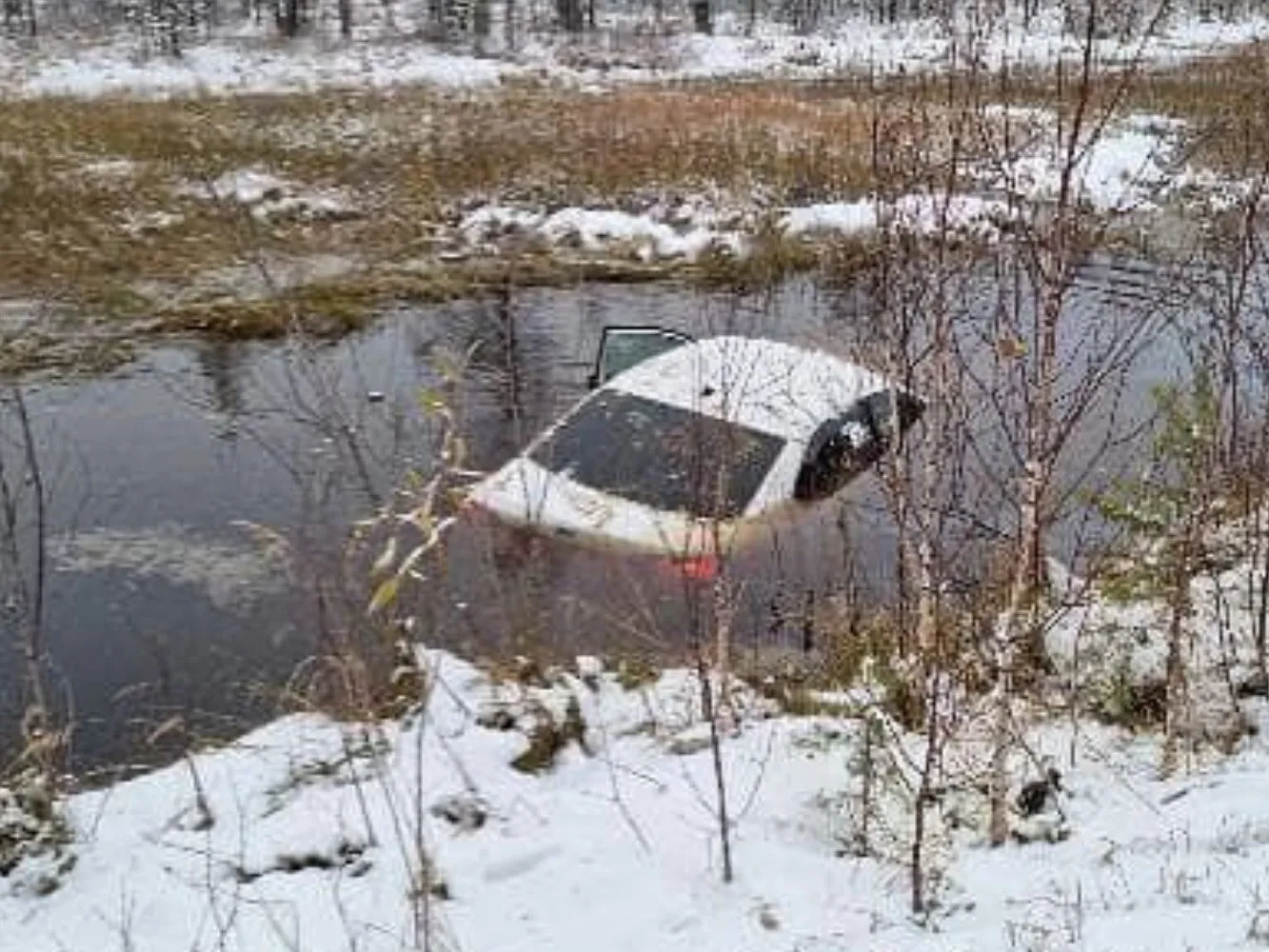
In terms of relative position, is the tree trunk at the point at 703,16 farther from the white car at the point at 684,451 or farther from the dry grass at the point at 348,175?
Answer: the white car at the point at 684,451

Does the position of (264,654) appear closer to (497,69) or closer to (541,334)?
(541,334)

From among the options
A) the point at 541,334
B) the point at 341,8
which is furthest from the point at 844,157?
the point at 341,8

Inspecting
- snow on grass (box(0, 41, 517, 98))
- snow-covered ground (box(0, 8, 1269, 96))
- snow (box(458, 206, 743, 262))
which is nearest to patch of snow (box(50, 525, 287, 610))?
snow (box(458, 206, 743, 262))

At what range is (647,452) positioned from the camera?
8594 millimetres

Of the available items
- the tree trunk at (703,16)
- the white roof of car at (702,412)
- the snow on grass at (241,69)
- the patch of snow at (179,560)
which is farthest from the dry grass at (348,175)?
the tree trunk at (703,16)

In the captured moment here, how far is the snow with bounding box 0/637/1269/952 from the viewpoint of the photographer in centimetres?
477

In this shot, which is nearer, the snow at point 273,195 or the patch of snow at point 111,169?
the snow at point 273,195

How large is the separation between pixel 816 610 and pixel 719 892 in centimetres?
300

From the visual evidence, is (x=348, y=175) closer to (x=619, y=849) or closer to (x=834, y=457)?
(x=834, y=457)

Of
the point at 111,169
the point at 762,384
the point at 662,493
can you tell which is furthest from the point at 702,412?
the point at 111,169

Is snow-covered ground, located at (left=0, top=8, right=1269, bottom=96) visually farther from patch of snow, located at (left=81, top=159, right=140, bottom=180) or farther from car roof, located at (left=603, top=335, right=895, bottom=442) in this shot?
car roof, located at (left=603, top=335, right=895, bottom=442)

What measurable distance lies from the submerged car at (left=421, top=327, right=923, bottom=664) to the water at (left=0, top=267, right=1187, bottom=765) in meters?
0.40

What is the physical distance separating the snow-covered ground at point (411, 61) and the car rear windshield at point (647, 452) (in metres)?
24.8

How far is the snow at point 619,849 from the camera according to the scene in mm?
4766
